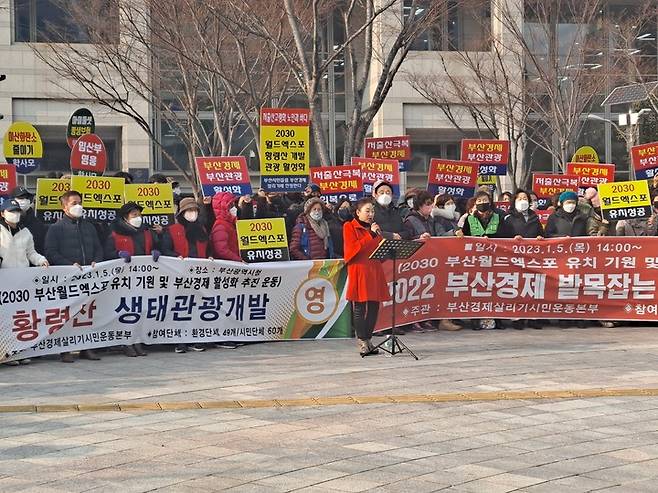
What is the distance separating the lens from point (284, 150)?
1574 centimetres

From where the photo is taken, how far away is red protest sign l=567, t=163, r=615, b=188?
1973 cm

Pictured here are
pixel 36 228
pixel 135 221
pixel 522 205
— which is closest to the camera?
pixel 135 221

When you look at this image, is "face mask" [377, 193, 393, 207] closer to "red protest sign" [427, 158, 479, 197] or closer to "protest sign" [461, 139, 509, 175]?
"red protest sign" [427, 158, 479, 197]

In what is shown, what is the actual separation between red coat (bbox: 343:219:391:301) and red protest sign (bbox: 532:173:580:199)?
314 inches

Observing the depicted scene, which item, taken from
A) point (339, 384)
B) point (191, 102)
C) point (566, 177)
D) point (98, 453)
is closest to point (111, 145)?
point (191, 102)

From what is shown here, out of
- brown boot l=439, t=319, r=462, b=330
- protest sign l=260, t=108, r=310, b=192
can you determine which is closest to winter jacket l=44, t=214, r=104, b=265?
protest sign l=260, t=108, r=310, b=192

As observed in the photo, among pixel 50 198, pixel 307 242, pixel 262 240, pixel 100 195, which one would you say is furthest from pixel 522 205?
pixel 50 198

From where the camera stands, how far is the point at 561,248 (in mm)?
15281

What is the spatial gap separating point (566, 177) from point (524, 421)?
1137cm

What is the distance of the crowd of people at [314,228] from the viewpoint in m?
12.6

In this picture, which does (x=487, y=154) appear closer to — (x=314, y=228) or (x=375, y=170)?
(x=375, y=170)

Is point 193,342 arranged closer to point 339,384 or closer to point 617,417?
point 339,384

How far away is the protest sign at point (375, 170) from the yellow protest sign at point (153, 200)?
14.0 ft

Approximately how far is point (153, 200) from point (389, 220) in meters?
2.93
